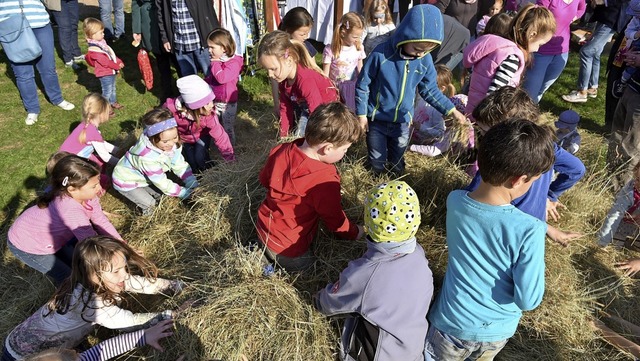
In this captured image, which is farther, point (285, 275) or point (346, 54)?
point (346, 54)

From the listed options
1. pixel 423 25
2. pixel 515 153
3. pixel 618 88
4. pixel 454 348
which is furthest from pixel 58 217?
pixel 618 88

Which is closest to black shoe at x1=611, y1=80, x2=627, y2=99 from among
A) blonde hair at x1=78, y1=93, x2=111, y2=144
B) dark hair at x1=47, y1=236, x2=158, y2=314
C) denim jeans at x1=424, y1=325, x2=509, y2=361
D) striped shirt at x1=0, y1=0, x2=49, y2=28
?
denim jeans at x1=424, y1=325, x2=509, y2=361

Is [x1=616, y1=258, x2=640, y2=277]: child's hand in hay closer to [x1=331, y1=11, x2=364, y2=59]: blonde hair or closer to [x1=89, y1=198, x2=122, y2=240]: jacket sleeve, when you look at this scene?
[x1=331, y1=11, x2=364, y2=59]: blonde hair

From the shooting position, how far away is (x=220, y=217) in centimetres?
375

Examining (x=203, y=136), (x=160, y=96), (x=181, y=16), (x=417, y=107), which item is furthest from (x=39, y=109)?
(x=417, y=107)

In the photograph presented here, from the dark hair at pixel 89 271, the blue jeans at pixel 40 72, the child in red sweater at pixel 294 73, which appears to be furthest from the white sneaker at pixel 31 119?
the dark hair at pixel 89 271

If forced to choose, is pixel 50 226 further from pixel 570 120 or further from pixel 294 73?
pixel 570 120

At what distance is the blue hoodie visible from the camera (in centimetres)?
353

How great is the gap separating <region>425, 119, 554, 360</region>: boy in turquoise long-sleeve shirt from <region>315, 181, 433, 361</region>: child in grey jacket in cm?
19

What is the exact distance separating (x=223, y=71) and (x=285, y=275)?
3033 mm

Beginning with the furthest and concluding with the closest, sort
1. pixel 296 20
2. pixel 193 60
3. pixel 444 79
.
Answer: pixel 193 60 < pixel 296 20 < pixel 444 79

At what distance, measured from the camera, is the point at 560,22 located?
542cm

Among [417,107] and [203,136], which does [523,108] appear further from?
[203,136]

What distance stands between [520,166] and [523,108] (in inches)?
38.0
